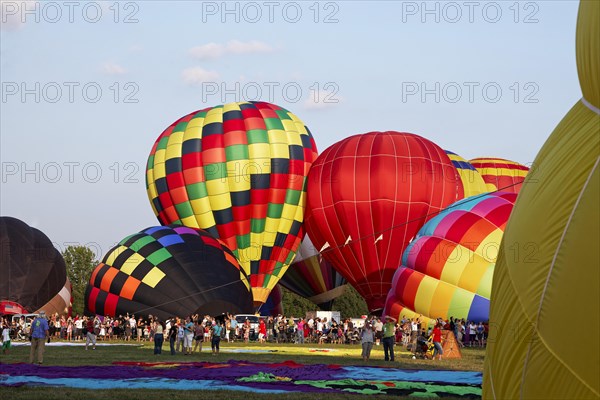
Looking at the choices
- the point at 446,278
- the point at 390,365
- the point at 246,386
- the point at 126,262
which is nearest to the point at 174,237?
the point at 126,262

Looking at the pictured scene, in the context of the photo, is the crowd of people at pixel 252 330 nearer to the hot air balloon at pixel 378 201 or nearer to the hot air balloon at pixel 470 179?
the hot air balloon at pixel 378 201

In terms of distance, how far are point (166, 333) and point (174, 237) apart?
8.89 feet

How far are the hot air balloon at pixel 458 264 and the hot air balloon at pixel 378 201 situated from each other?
435 cm

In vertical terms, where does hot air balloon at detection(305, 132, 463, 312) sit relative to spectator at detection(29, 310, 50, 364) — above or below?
above

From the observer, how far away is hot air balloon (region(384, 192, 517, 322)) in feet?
77.9

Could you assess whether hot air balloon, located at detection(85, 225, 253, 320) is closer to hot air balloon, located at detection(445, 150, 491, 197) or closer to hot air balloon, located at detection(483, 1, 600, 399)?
hot air balloon, located at detection(445, 150, 491, 197)

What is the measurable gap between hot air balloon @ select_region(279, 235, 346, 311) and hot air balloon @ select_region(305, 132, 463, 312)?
5723 mm

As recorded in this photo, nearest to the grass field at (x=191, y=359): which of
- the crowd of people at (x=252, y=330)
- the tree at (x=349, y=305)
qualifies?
the crowd of people at (x=252, y=330)

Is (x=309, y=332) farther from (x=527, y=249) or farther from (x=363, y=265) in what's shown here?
(x=527, y=249)

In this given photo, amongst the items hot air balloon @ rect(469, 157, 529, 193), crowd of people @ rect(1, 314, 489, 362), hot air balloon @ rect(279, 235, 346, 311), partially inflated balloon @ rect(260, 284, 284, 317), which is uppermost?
hot air balloon @ rect(469, 157, 529, 193)

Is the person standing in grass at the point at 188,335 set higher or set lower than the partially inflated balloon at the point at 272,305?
lower

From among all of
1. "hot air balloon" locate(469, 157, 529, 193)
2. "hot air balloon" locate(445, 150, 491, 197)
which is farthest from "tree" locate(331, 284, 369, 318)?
"hot air balloon" locate(445, 150, 491, 197)

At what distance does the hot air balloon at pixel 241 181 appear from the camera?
3177cm

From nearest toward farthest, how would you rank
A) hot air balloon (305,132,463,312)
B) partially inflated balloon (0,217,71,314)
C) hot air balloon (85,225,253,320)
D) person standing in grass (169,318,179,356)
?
person standing in grass (169,318,179,356) < hot air balloon (85,225,253,320) < hot air balloon (305,132,463,312) < partially inflated balloon (0,217,71,314)
